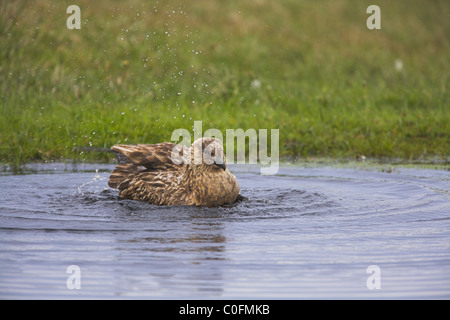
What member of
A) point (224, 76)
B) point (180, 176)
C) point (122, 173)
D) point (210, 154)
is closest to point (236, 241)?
point (210, 154)

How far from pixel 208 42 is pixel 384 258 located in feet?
32.0

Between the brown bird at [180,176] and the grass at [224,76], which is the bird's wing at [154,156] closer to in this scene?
the brown bird at [180,176]

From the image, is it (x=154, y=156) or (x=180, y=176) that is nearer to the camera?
(x=180, y=176)

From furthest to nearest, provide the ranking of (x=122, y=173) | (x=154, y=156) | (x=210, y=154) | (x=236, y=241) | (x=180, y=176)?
1. (x=122, y=173)
2. (x=154, y=156)
3. (x=180, y=176)
4. (x=210, y=154)
5. (x=236, y=241)

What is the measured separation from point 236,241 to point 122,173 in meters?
2.48

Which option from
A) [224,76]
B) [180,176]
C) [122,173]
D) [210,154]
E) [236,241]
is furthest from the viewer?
[224,76]

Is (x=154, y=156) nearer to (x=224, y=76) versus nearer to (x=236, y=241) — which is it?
(x=236, y=241)

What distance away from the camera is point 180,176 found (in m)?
7.36

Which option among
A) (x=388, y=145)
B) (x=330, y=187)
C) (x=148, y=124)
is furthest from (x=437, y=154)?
(x=148, y=124)

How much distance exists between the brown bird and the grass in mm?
2320

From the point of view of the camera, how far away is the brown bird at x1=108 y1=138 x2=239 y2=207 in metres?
7.15

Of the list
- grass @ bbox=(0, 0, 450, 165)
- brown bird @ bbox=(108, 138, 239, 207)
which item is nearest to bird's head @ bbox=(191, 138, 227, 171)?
brown bird @ bbox=(108, 138, 239, 207)

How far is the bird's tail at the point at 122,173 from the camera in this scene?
783 cm

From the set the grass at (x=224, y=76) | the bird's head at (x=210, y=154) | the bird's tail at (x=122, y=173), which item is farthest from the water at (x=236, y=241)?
the grass at (x=224, y=76)
